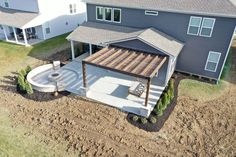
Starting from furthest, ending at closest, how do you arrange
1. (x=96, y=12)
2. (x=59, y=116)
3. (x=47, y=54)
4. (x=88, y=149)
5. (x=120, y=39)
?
(x=47, y=54) → (x=96, y=12) → (x=120, y=39) → (x=59, y=116) → (x=88, y=149)

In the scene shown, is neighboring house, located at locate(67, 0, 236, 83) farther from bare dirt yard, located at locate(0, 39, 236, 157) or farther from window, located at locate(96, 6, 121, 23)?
bare dirt yard, located at locate(0, 39, 236, 157)

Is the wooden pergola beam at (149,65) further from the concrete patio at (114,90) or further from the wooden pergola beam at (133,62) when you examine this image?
the concrete patio at (114,90)

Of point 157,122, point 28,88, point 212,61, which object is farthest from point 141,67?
point 28,88

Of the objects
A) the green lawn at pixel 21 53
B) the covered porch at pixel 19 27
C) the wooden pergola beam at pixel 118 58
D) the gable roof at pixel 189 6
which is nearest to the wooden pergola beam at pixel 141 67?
the wooden pergola beam at pixel 118 58

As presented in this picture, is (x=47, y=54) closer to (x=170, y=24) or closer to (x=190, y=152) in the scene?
(x=170, y=24)

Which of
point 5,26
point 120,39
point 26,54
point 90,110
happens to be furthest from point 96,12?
point 5,26

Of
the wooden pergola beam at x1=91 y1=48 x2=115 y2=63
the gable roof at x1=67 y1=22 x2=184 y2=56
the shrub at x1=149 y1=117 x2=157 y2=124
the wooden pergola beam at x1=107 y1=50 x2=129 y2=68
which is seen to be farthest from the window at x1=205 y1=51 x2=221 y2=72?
the wooden pergola beam at x1=91 y1=48 x2=115 y2=63

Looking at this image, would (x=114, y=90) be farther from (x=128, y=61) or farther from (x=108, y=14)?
(x=108, y=14)
